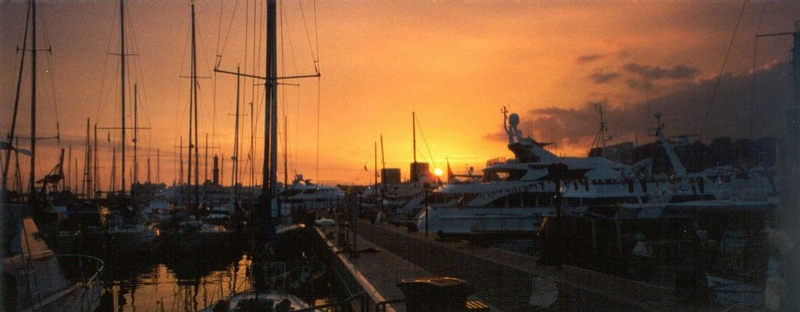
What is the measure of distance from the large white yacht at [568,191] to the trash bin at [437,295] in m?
28.1

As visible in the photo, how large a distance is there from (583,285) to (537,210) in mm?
28550

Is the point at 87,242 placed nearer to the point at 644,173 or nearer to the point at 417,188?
the point at 644,173

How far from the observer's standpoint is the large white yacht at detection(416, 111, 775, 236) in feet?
118

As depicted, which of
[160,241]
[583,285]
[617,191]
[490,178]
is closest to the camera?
[583,285]

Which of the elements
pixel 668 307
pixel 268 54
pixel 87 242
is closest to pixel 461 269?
pixel 668 307

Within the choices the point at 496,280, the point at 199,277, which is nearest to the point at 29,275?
the point at 496,280

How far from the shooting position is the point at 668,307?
11398mm

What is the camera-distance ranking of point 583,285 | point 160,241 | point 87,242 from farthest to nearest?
point 160,241, point 87,242, point 583,285

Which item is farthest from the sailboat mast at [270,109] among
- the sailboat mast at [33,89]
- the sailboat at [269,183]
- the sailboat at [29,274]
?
the sailboat mast at [33,89]

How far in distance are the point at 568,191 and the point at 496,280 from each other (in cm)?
2905

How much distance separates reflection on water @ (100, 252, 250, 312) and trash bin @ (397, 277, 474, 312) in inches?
508

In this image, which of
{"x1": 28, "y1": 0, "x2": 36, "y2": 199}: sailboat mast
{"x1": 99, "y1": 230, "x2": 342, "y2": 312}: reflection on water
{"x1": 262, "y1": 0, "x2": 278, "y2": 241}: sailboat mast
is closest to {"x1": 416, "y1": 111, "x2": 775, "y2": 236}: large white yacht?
{"x1": 99, "y1": 230, "x2": 342, "y2": 312}: reflection on water

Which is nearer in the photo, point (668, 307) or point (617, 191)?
point (668, 307)

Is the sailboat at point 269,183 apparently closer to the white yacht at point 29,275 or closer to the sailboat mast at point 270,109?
the sailboat mast at point 270,109
